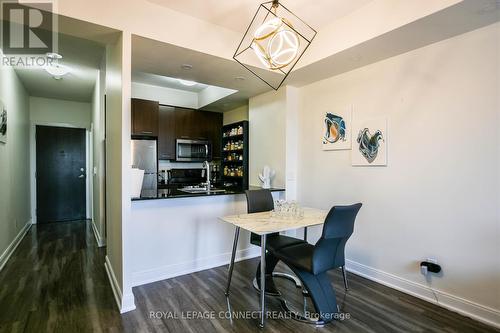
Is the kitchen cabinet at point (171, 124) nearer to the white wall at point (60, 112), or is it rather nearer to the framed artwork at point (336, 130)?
the white wall at point (60, 112)

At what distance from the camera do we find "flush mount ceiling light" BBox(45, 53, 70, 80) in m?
3.38

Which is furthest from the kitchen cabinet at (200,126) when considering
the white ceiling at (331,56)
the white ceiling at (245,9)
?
the white ceiling at (245,9)

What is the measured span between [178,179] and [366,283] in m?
3.86

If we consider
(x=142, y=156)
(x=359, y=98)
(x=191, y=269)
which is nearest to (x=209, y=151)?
(x=142, y=156)

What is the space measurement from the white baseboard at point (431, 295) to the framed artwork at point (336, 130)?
1.44 m

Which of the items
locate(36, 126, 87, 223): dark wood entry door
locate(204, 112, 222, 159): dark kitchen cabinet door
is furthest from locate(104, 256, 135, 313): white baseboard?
locate(36, 126, 87, 223): dark wood entry door

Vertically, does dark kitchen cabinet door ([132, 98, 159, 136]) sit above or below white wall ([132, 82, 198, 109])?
below

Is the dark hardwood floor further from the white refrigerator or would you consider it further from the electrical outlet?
the white refrigerator

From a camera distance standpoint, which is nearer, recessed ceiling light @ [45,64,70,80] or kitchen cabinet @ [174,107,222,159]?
recessed ceiling light @ [45,64,70,80]

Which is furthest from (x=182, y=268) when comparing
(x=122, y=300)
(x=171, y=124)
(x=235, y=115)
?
(x=235, y=115)

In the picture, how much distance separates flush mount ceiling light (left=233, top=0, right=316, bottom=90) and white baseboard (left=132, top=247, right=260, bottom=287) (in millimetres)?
2175

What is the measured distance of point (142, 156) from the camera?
4562mm

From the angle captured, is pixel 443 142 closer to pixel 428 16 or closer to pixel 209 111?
pixel 428 16

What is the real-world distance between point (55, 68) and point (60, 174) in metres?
2.84
